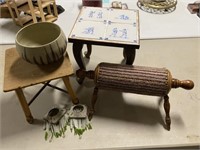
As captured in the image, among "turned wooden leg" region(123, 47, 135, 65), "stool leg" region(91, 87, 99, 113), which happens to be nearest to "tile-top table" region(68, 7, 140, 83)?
"turned wooden leg" region(123, 47, 135, 65)

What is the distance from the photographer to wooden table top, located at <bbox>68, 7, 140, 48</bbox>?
25.9 inches

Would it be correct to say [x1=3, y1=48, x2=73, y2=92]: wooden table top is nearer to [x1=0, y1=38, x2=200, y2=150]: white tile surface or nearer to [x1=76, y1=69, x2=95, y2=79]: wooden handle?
[x1=76, y1=69, x2=95, y2=79]: wooden handle

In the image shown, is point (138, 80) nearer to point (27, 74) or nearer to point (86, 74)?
point (86, 74)

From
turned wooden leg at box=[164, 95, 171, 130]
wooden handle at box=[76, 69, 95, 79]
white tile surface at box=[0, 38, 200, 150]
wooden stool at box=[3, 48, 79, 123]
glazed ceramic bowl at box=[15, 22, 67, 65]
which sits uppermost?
glazed ceramic bowl at box=[15, 22, 67, 65]

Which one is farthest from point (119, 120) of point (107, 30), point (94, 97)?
point (107, 30)

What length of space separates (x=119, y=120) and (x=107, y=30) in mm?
272

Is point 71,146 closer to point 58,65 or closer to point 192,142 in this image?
point 58,65

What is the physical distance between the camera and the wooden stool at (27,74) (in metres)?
0.62

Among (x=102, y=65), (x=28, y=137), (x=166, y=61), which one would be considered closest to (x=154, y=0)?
(x=166, y=61)

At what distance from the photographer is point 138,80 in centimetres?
64

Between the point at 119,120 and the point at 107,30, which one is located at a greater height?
the point at 107,30

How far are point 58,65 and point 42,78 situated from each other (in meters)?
0.06

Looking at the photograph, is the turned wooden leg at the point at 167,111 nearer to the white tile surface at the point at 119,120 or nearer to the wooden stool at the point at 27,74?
the white tile surface at the point at 119,120

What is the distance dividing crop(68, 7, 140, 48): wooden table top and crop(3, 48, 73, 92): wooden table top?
0.09 metres
